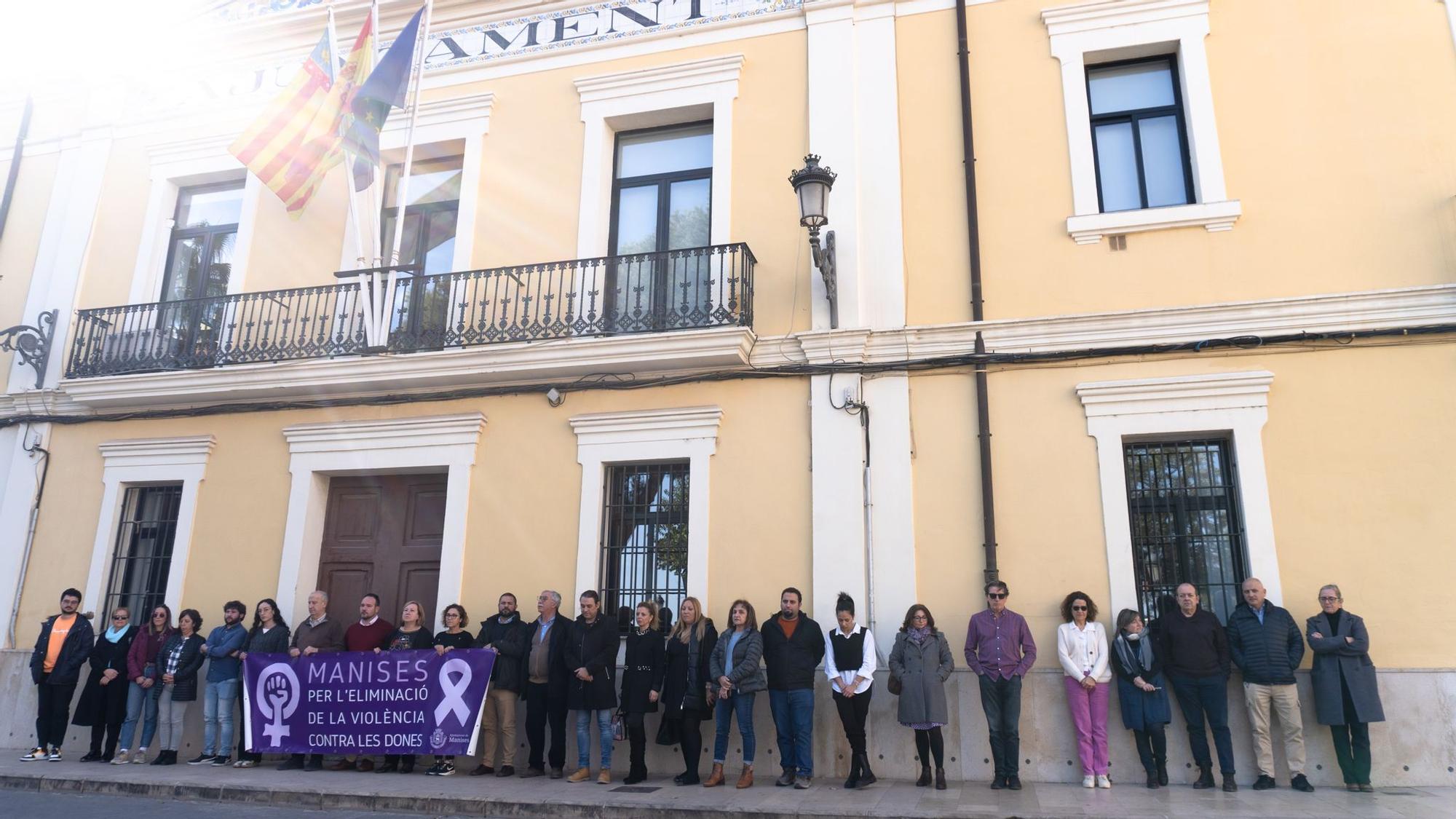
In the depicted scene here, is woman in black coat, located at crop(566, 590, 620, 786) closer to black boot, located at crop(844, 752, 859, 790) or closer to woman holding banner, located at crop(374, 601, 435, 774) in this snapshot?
woman holding banner, located at crop(374, 601, 435, 774)

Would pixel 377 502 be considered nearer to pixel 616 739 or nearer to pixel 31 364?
pixel 616 739

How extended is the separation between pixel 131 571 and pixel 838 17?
30.7 ft

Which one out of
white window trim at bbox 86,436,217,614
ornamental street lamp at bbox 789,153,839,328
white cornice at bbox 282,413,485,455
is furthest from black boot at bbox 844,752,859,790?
white window trim at bbox 86,436,217,614

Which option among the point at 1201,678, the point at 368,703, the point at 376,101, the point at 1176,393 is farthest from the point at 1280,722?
the point at 376,101

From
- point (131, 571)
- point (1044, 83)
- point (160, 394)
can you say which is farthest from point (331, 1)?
point (1044, 83)

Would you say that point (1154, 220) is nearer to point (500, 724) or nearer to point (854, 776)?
point (854, 776)

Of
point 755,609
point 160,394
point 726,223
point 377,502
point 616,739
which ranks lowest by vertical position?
point 616,739

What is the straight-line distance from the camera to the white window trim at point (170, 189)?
36.6 feet

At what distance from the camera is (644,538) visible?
9172 mm

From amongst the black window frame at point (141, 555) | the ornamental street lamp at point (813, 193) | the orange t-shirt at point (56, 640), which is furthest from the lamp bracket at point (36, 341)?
the ornamental street lamp at point (813, 193)

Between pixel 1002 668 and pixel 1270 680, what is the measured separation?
191cm

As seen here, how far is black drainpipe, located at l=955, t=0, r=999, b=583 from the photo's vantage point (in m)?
8.16

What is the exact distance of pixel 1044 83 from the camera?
9.15 meters

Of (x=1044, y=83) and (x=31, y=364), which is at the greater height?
(x=1044, y=83)
